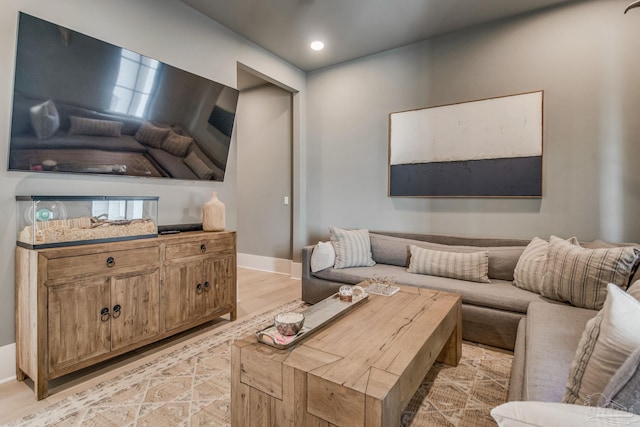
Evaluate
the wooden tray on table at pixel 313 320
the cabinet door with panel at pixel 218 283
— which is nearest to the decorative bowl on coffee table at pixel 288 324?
the wooden tray on table at pixel 313 320

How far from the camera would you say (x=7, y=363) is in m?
1.92

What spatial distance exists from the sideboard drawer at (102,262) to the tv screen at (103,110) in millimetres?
657

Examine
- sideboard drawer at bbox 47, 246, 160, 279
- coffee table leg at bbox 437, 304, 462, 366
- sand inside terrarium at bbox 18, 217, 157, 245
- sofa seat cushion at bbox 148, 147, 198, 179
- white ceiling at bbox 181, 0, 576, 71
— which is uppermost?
white ceiling at bbox 181, 0, 576, 71

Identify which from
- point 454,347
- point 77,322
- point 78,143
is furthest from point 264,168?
point 454,347

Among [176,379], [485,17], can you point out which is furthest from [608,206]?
[176,379]

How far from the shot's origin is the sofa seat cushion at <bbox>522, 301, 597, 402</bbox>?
3.70ft

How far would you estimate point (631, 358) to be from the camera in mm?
710

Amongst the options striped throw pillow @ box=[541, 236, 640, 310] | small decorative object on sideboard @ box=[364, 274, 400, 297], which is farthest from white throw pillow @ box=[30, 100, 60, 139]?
striped throw pillow @ box=[541, 236, 640, 310]

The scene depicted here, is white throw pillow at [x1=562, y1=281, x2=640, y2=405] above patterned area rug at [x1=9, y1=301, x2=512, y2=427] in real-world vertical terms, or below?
above

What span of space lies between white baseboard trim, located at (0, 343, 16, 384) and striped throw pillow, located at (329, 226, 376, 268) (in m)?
2.42

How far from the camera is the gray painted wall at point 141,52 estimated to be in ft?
6.23

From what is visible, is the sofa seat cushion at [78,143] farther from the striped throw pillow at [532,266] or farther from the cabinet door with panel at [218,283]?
Answer: the striped throw pillow at [532,266]

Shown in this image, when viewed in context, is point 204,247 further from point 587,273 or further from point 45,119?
point 587,273

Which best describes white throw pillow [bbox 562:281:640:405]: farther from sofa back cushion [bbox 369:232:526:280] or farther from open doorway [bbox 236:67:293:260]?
open doorway [bbox 236:67:293:260]
